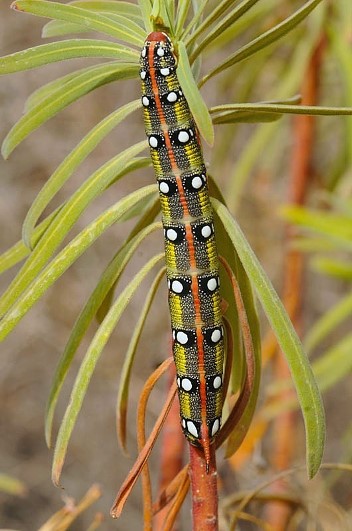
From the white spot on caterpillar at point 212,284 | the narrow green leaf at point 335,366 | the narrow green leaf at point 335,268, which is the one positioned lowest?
the white spot on caterpillar at point 212,284

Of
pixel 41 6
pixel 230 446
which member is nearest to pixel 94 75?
pixel 41 6

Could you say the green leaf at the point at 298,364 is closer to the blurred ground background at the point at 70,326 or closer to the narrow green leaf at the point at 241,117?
the narrow green leaf at the point at 241,117

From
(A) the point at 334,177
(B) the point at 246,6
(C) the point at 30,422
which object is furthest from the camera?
(C) the point at 30,422

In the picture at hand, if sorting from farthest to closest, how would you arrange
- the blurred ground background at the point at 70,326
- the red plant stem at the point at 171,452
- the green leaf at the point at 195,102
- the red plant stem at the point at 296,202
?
the blurred ground background at the point at 70,326 → the red plant stem at the point at 296,202 → the red plant stem at the point at 171,452 → the green leaf at the point at 195,102

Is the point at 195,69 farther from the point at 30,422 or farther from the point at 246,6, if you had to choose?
the point at 30,422

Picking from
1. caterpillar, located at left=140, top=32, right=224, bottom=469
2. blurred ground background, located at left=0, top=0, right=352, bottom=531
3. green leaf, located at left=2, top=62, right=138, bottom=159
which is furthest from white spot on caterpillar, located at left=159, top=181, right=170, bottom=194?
blurred ground background, located at left=0, top=0, right=352, bottom=531

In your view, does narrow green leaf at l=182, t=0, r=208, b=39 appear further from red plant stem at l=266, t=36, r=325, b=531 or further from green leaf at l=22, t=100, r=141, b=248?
red plant stem at l=266, t=36, r=325, b=531

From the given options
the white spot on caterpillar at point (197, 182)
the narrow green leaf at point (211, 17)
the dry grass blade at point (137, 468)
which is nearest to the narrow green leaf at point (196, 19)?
the narrow green leaf at point (211, 17)
